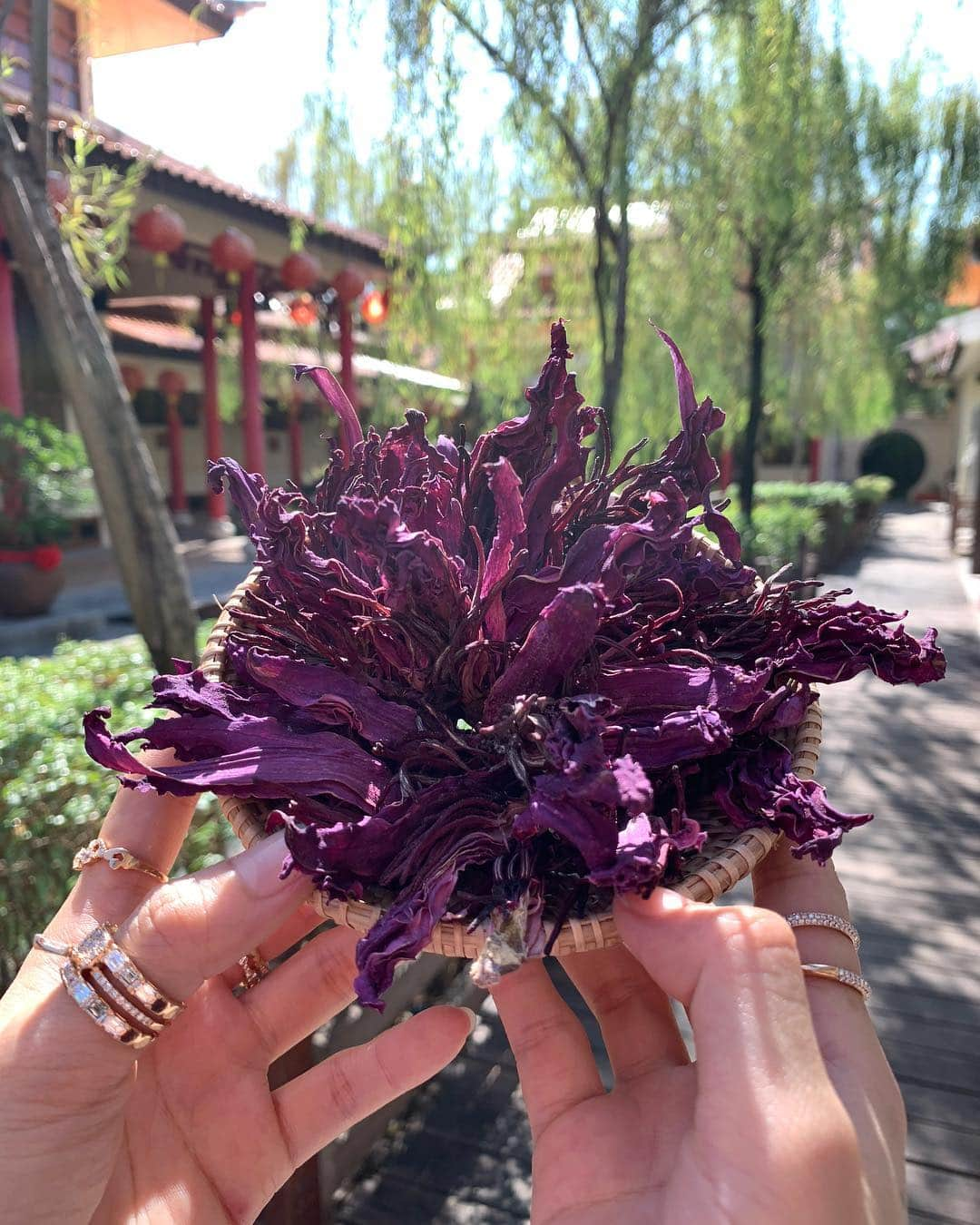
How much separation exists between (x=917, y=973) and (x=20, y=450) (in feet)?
25.6

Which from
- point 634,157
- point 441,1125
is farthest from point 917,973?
point 634,157

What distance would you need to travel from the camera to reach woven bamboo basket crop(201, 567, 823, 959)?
2.97ft

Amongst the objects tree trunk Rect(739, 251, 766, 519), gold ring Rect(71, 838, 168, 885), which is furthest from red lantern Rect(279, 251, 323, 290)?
gold ring Rect(71, 838, 168, 885)

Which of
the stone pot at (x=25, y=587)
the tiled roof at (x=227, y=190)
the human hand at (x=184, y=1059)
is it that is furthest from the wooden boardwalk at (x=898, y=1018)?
the stone pot at (x=25, y=587)

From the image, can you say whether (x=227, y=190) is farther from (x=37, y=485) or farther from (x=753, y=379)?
(x=753, y=379)

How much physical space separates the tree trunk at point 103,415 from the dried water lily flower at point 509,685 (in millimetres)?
2100

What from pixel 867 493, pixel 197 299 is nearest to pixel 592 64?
pixel 197 299

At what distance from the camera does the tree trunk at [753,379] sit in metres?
7.46

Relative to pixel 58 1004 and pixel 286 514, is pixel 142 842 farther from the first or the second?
pixel 286 514

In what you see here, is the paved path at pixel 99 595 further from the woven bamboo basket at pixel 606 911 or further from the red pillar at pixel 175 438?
the woven bamboo basket at pixel 606 911

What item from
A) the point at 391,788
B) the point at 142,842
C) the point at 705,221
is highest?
the point at 705,221

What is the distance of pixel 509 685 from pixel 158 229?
26.2ft

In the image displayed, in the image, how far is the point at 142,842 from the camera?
4.13 ft

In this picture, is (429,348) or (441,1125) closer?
(441,1125)
